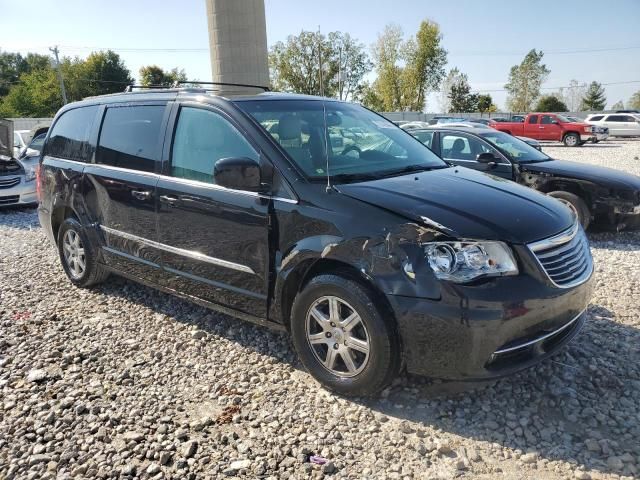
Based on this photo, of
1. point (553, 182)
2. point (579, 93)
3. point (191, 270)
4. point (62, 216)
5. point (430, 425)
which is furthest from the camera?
point (579, 93)

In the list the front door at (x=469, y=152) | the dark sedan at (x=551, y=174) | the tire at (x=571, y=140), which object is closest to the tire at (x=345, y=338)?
the dark sedan at (x=551, y=174)

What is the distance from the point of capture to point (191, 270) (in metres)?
3.81

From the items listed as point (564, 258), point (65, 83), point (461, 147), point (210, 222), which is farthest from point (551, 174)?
point (65, 83)

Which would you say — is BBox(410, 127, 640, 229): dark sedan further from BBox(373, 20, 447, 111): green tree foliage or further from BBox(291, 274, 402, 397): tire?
BBox(373, 20, 447, 111): green tree foliage

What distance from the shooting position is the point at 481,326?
259 cm

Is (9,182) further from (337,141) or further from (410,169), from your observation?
(410,169)

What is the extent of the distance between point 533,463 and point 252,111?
276cm

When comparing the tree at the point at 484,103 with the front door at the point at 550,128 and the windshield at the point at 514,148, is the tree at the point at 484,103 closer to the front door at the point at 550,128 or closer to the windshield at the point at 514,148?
the front door at the point at 550,128

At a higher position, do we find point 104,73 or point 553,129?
point 104,73

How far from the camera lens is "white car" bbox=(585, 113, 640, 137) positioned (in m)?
30.2

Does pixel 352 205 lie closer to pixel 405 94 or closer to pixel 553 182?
pixel 553 182

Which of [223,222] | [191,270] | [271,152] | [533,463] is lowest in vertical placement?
[533,463]

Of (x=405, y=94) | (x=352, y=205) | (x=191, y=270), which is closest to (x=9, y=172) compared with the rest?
(x=191, y=270)

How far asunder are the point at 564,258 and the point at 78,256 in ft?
14.6
